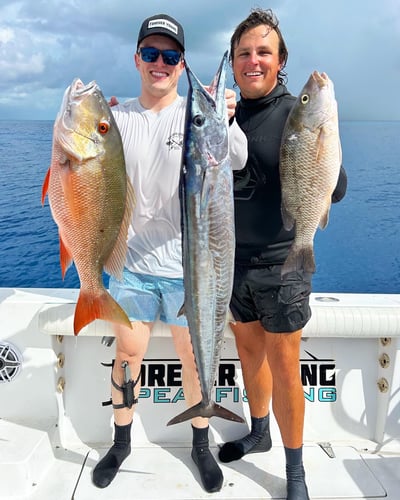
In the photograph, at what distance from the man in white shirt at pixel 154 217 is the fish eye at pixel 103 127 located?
379 millimetres

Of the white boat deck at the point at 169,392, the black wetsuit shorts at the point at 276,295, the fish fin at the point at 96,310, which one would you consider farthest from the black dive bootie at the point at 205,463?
the fish fin at the point at 96,310

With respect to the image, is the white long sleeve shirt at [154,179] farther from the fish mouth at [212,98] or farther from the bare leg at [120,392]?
the fish mouth at [212,98]

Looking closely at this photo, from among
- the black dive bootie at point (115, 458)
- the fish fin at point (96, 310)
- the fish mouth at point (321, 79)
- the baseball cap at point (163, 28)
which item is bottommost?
the black dive bootie at point (115, 458)

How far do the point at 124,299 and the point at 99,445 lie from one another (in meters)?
1.14

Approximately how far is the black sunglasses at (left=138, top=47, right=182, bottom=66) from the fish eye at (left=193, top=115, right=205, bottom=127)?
657mm

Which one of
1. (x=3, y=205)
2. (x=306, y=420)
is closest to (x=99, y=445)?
(x=306, y=420)

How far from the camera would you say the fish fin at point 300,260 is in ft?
6.33

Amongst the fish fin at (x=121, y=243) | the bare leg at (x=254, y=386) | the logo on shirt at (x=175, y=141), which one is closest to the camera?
the fish fin at (x=121, y=243)

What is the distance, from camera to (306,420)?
285 centimetres

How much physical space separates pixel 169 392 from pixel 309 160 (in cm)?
177

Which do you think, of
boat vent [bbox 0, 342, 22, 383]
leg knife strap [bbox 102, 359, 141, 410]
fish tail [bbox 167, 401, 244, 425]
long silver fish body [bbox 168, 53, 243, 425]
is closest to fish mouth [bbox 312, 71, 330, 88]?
long silver fish body [bbox 168, 53, 243, 425]

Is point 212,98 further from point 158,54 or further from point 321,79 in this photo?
point 158,54

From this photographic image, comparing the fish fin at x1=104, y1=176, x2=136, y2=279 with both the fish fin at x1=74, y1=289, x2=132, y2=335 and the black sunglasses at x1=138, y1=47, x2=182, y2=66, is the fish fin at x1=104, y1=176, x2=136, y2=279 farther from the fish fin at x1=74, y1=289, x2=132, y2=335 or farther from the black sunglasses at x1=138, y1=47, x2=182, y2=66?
the black sunglasses at x1=138, y1=47, x2=182, y2=66

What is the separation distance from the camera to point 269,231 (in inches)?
85.4
